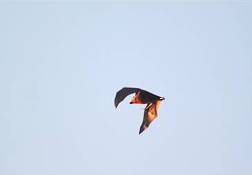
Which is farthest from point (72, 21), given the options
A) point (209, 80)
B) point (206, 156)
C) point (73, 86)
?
point (206, 156)

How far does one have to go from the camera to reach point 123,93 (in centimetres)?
170

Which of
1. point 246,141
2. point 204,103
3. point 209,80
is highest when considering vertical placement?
point 209,80

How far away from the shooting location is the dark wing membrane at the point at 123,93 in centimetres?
169

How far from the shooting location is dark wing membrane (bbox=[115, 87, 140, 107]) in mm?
1692

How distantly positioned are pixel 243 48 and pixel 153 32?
55 centimetres

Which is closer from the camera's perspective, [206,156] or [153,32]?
[206,156]

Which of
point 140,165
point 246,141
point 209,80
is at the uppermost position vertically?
point 209,80

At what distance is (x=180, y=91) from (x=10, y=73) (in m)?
1.00

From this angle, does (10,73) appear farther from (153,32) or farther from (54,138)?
(153,32)

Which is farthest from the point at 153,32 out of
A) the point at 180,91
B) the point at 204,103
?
the point at 204,103

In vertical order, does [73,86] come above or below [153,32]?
below

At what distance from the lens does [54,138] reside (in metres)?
1.65

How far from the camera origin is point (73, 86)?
5.58 feet

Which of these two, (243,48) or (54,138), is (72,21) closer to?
(54,138)
